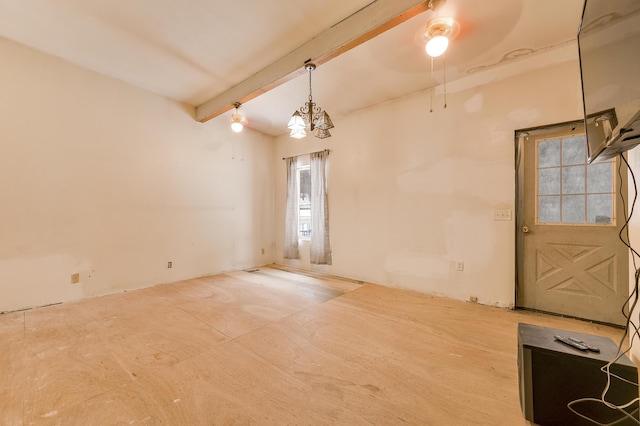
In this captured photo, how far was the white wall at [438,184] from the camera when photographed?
298 centimetres

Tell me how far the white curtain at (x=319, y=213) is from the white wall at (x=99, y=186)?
5.23 ft

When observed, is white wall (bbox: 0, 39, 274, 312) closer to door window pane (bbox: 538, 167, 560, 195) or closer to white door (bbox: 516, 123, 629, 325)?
white door (bbox: 516, 123, 629, 325)

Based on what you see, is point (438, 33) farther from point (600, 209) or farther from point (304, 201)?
point (304, 201)

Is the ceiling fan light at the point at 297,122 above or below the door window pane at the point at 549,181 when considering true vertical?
above

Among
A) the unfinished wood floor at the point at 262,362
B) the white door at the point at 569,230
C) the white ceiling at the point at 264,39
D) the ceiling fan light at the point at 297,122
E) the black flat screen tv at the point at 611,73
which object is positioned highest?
the white ceiling at the point at 264,39

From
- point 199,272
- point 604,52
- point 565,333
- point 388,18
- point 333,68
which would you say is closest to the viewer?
point 604,52

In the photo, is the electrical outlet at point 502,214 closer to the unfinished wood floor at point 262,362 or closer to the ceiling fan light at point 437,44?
the unfinished wood floor at point 262,362

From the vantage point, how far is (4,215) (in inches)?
109

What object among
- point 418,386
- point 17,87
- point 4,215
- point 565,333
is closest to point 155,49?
point 17,87

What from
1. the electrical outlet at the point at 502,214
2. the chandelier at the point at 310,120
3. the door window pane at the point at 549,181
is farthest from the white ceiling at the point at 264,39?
the electrical outlet at the point at 502,214

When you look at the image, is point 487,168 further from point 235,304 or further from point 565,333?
point 235,304

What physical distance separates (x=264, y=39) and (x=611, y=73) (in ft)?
8.95

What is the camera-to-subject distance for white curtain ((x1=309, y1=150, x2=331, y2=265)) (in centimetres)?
467

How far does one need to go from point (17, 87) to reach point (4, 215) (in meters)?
1.47
